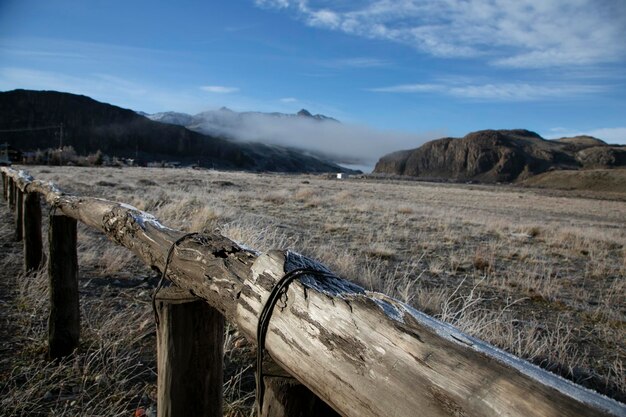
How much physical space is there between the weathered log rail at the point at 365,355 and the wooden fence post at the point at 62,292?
173cm

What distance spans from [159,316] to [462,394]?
138 cm

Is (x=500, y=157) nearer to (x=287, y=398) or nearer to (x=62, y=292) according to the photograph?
(x=62, y=292)

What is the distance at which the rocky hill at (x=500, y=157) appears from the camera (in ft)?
485

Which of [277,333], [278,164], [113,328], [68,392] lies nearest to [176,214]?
[113,328]

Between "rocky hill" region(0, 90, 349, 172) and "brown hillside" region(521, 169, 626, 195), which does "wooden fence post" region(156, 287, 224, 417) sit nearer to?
"rocky hill" region(0, 90, 349, 172)

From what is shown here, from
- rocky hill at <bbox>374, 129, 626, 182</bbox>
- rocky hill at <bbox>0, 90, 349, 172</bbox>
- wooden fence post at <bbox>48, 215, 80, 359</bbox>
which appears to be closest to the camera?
wooden fence post at <bbox>48, 215, 80, 359</bbox>

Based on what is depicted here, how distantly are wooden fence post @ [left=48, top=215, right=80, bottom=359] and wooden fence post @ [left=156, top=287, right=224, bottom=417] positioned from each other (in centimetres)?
172

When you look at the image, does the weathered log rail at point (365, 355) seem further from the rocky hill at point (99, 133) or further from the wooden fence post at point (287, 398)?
the rocky hill at point (99, 133)

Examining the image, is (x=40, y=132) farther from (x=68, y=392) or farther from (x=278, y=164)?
(x=68, y=392)

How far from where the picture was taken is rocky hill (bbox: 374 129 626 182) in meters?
148

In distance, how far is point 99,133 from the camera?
300ft

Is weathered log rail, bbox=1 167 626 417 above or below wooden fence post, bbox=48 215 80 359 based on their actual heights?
above

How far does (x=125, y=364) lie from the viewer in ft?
9.61

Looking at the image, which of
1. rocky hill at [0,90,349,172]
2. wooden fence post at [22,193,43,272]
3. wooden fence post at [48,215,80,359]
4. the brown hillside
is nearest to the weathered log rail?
wooden fence post at [48,215,80,359]
